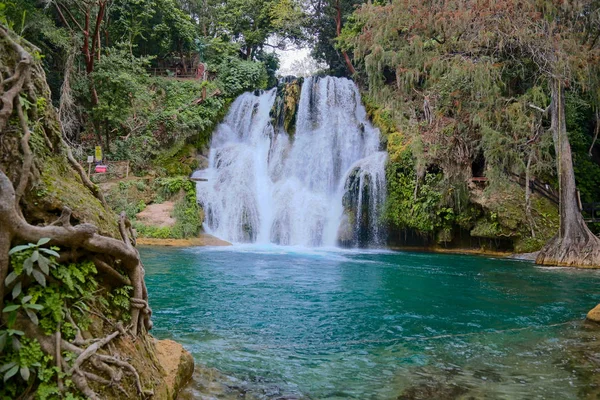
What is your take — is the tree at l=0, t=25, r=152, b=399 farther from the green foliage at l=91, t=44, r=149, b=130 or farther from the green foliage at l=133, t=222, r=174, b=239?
the green foliage at l=91, t=44, r=149, b=130

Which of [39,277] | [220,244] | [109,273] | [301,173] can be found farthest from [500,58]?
[39,277]

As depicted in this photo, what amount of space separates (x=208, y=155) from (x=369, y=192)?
31.9ft

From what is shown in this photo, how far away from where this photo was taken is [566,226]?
1409cm

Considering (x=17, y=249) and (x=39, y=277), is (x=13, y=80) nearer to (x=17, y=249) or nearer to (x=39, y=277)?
(x=17, y=249)

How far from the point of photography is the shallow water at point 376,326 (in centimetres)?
439

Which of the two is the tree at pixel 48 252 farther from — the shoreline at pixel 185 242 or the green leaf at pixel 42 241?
Answer: the shoreline at pixel 185 242

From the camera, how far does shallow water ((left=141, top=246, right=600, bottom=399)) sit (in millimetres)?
4391

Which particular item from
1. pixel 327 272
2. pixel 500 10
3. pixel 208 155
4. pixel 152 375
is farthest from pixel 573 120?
pixel 152 375

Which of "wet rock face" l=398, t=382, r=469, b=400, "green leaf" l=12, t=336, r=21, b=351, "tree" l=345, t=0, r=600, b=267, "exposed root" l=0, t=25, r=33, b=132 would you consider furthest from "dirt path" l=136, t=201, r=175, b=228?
"green leaf" l=12, t=336, r=21, b=351

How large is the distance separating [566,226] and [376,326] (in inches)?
408

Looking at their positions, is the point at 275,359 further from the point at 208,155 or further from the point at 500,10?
the point at 208,155

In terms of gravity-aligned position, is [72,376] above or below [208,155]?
below

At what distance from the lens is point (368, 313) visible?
24.2ft

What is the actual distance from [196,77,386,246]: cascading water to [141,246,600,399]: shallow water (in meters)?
7.22
